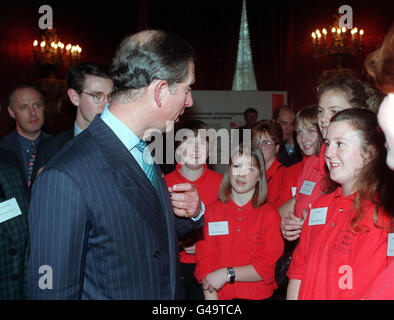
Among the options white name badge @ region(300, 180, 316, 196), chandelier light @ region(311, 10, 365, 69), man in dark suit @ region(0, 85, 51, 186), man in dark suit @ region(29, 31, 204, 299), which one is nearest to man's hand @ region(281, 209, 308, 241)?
white name badge @ region(300, 180, 316, 196)

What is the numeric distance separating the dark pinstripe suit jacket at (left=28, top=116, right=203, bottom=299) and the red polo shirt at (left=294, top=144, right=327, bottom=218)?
1191mm

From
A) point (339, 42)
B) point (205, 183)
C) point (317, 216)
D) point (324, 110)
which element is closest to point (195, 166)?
point (205, 183)

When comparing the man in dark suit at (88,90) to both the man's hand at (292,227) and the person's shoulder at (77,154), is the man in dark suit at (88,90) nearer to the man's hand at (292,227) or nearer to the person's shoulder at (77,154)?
the person's shoulder at (77,154)

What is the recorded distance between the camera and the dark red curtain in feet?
27.1

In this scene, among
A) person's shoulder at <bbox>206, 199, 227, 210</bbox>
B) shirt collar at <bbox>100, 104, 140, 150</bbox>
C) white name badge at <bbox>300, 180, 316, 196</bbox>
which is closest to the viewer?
shirt collar at <bbox>100, 104, 140, 150</bbox>

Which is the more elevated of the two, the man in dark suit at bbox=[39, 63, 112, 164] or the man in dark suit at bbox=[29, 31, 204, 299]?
the man in dark suit at bbox=[39, 63, 112, 164]

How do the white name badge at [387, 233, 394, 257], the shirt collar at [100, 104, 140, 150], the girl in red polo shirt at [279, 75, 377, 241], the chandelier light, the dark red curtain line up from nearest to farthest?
1. the shirt collar at [100, 104, 140, 150]
2. the white name badge at [387, 233, 394, 257]
3. the girl in red polo shirt at [279, 75, 377, 241]
4. the chandelier light
5. the dark red curtain

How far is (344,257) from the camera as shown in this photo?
1.57 meters

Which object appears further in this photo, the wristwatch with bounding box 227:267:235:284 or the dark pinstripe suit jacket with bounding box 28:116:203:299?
the wristwatch with bounding box 227:267:235:284

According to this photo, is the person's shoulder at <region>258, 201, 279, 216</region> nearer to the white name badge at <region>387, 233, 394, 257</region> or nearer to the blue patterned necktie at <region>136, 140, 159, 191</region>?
the white name badge at <region>387, 233, 394, 257</region>

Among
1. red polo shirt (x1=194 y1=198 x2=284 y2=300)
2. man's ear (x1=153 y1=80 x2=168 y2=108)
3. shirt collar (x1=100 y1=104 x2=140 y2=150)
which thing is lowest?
red polo shirt (x1=194 y1=198 x2=284 y2=300)

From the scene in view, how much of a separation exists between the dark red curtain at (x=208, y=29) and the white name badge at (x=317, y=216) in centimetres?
697

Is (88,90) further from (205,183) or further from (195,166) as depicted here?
(205,183)
